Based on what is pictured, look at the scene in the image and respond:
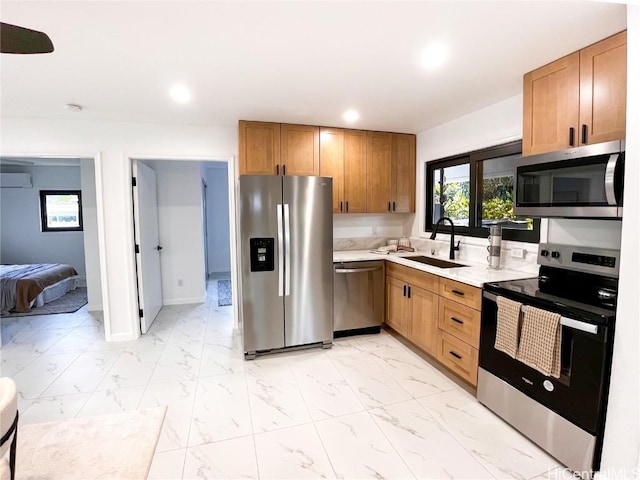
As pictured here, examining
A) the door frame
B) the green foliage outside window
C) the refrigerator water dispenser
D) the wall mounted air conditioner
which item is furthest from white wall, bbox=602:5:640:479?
the wall mounted air conditioner

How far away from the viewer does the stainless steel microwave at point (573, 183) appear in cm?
160

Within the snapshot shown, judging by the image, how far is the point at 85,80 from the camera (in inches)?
90.1

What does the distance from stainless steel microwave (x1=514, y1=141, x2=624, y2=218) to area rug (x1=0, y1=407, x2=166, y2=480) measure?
269 centimetres

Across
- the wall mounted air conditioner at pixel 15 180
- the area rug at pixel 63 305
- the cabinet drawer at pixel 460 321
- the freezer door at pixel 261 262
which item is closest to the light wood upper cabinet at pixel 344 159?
the freezer door at pixel 261 262

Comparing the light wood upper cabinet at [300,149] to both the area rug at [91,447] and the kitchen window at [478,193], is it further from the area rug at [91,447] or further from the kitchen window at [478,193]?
the area rug at [91,447]

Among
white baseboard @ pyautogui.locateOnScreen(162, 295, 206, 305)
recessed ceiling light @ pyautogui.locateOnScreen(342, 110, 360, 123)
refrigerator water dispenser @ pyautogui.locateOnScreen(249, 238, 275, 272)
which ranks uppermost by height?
recessed ceiling light @ pyautogui.locateOnScreen(342, 110, 360, 123)

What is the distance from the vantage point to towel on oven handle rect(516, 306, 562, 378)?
1.71m

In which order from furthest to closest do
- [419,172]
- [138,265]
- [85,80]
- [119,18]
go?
[419,172] < [138,265] < [85,80] < [119,18]

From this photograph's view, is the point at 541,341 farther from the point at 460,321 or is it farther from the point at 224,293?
the point at 224,293

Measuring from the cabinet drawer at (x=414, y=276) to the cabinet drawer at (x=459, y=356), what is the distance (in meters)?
0.40

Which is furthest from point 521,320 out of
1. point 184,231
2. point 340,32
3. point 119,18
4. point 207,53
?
point 184,231

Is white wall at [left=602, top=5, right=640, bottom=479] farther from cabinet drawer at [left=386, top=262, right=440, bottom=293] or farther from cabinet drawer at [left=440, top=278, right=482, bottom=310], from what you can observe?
cabinet drawer at [left=386, top=262, right=440, bottom=293]

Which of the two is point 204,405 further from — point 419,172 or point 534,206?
point 419,172

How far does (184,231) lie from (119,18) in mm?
3563
